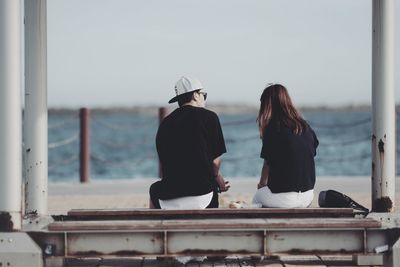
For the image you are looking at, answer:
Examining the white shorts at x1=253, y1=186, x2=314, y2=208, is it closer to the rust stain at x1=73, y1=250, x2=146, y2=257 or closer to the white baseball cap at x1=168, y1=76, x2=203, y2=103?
the white baseball cap at x1=168, y1=76, x2=203, y2=103

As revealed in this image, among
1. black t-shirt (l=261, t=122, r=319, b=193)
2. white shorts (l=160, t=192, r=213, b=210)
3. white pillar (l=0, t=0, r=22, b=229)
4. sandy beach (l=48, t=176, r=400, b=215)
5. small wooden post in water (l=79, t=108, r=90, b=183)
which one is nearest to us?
white pillar (l=0, t=0, r=22, b=229)

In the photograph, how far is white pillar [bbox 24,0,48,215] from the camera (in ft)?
20.3

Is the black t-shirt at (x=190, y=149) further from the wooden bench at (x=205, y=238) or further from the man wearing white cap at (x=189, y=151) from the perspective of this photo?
the wooden bench at (x=205, y=238)

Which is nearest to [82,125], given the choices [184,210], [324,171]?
[184,210]

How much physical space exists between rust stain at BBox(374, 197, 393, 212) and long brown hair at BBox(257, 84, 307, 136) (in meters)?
0.75

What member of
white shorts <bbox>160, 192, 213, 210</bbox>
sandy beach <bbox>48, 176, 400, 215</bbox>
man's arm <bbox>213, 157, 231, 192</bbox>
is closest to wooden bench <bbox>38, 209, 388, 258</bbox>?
white shorts <bbox>160, 192, 213, 210</bbox>

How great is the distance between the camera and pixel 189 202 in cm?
594

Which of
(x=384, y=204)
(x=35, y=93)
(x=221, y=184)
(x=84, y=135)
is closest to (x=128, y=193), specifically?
(x=84, y=135)

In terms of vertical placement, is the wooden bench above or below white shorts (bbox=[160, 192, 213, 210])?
below

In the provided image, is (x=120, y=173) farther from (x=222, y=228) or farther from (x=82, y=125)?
(x=222, y=228)

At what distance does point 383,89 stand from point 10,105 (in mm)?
2557

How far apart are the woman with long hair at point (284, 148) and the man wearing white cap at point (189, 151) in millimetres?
393

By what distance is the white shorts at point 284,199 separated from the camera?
239 inches

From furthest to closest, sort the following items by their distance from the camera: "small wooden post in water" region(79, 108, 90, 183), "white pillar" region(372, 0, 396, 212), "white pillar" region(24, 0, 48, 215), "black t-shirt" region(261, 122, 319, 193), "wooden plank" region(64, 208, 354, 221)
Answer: "small wooden post in water" region(79, 108, 90, 183) → "white pillar" region(24, 0, 48, 215) → "black t-shirt" region(261, 122, 319, 193) → "white pillar" region(372, 0, 396, 212) → "wooden plank" region(64, 208, 354, 221)
